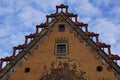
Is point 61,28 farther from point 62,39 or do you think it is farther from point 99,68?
point 99,68

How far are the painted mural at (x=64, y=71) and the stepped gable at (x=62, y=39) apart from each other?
1.38 metres

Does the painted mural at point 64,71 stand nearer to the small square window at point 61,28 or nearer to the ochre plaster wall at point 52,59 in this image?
the ochre plaster wall at point 52,59

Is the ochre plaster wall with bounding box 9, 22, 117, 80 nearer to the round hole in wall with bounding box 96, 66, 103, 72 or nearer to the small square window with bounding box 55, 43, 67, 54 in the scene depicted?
the round hole in wall with bounding box 96, 66, 103, 72

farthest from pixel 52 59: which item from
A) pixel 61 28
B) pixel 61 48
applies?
pixel 61 28

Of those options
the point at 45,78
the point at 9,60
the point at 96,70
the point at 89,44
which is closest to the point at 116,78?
the point at 96,70

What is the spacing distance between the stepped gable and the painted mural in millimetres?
1376

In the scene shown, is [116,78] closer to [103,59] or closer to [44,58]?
[103,59]

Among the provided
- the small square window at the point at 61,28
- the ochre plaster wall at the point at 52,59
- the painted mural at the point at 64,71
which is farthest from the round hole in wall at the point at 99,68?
the small square window at the point at 61,28

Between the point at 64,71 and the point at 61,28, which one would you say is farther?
the point at 61,28

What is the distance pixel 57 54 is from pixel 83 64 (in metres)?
1.55

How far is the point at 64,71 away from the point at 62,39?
209cm

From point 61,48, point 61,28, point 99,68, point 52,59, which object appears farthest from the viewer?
point 61,28

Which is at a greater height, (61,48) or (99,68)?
(61,48)

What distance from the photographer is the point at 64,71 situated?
14.8m
